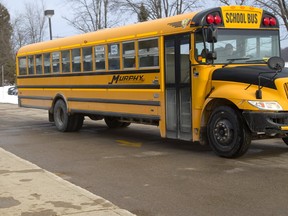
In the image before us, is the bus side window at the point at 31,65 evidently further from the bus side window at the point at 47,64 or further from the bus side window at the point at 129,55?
the bus side window at the point at 129,55

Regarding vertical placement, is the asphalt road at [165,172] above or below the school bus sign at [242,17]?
below

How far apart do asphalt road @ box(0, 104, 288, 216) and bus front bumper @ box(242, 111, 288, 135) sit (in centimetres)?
61

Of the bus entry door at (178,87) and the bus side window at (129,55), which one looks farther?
the bus side window at (129,55)

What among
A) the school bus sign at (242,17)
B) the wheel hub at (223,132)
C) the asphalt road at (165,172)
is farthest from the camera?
the school bus sign at (242,17)

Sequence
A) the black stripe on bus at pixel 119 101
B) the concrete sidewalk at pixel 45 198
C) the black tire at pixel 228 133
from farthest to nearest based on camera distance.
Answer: the black stripe on bus at pixel 119 101, the black tire at pixel 228 133, the concrete sidewalk at pixel 45 198

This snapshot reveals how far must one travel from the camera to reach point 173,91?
8.90m

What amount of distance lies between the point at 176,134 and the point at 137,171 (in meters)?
1.75

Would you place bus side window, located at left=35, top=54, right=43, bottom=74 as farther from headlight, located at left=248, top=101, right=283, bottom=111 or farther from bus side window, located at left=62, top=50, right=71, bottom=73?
headlight, located at left=248, top=101, right=283, bottom=111

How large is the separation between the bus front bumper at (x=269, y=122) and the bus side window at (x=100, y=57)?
453 centimetres

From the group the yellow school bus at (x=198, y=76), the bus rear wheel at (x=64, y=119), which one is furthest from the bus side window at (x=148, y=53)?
the bus rear wheel at (x=64, y=119)

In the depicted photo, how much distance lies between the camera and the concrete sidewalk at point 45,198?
197 inches

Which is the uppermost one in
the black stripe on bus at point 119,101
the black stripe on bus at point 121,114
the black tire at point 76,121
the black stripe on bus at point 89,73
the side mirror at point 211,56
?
the side mirror at point 211,56

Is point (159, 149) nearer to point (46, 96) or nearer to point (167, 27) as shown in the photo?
point (167, 27)

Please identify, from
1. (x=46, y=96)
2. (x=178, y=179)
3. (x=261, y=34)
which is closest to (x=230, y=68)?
(x=261, y=34)
